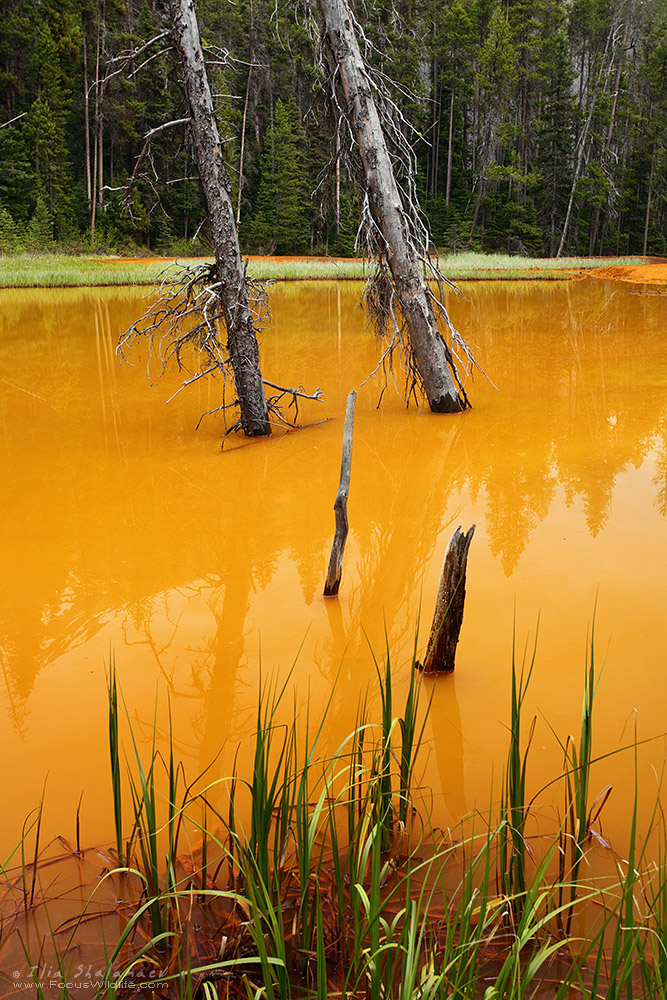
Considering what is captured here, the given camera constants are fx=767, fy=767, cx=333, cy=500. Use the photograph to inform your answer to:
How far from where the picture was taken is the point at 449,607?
340cm

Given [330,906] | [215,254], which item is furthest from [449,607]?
[215,254]

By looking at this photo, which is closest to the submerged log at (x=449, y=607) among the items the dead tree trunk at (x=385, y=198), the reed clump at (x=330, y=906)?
the reed clump at (x=330, y=906)

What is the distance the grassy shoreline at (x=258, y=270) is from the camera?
24.7 metres

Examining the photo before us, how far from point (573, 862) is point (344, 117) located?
803 centimetres

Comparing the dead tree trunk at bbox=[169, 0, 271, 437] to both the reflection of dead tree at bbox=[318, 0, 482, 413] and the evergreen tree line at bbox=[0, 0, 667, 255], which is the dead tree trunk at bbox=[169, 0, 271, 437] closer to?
the reflection of dead tree at bbox=[318, 0, 482, 413]

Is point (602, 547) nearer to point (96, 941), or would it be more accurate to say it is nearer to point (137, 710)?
point (137, 710)

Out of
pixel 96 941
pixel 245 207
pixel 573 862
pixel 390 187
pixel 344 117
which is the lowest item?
pixel 96 941

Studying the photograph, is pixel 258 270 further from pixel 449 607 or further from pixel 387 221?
pixel 449 607

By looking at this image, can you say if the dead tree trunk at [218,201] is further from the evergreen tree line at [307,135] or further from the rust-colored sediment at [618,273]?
the evergreen tree line at [307,135]

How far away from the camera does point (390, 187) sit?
27.7ft

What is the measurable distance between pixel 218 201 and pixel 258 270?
20.6m

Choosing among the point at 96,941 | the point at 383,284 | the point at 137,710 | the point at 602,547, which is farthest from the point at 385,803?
the point at 383,284

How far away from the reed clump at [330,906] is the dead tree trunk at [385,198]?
6.74 meters

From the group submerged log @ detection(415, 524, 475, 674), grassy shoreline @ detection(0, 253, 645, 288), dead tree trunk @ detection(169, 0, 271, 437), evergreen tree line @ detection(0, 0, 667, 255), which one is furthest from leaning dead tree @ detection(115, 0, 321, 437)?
evergreen tree line @ detection(0, 0, 667, 255)
